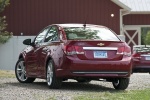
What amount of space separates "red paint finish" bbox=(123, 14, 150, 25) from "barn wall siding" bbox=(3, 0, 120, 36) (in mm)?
7637

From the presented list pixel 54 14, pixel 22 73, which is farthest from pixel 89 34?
pixel 54 14

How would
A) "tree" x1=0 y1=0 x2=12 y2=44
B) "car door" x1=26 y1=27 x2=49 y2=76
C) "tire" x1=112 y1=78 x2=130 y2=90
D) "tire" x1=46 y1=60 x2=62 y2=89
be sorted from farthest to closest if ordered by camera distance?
1. "tree" x1=0 y1=0 x2=12 y2=44
2. "car door" x1=26 y1=27 x2=49 y2=76
3. "tire" x1=112 y1=78 x2=130 y2=90
4. "tire" x1=46 y1=60 x2=62 y2=89

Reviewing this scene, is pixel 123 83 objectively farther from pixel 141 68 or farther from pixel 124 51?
pixel 141 68

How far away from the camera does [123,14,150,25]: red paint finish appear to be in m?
36.1

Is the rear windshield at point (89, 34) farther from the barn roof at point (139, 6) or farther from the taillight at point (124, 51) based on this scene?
the barn roof at point (139, 6)

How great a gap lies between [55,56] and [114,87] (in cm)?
183

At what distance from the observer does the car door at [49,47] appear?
12223 mm

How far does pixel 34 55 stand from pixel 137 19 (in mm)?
23516

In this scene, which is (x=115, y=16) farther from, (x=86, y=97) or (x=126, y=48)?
(x=86, y=97)

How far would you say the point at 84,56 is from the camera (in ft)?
38.2

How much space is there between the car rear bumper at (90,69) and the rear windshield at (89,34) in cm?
73

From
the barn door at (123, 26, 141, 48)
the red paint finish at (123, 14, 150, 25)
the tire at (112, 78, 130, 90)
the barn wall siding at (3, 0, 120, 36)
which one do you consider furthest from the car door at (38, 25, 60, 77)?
the red paint finish at (123, 14, 150, 25)

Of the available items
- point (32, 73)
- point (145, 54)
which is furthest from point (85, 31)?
point (145, 54)

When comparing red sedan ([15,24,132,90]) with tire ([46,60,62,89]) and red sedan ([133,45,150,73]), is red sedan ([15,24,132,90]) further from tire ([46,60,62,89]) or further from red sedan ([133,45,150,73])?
red sedan ([133,45,150,73])
